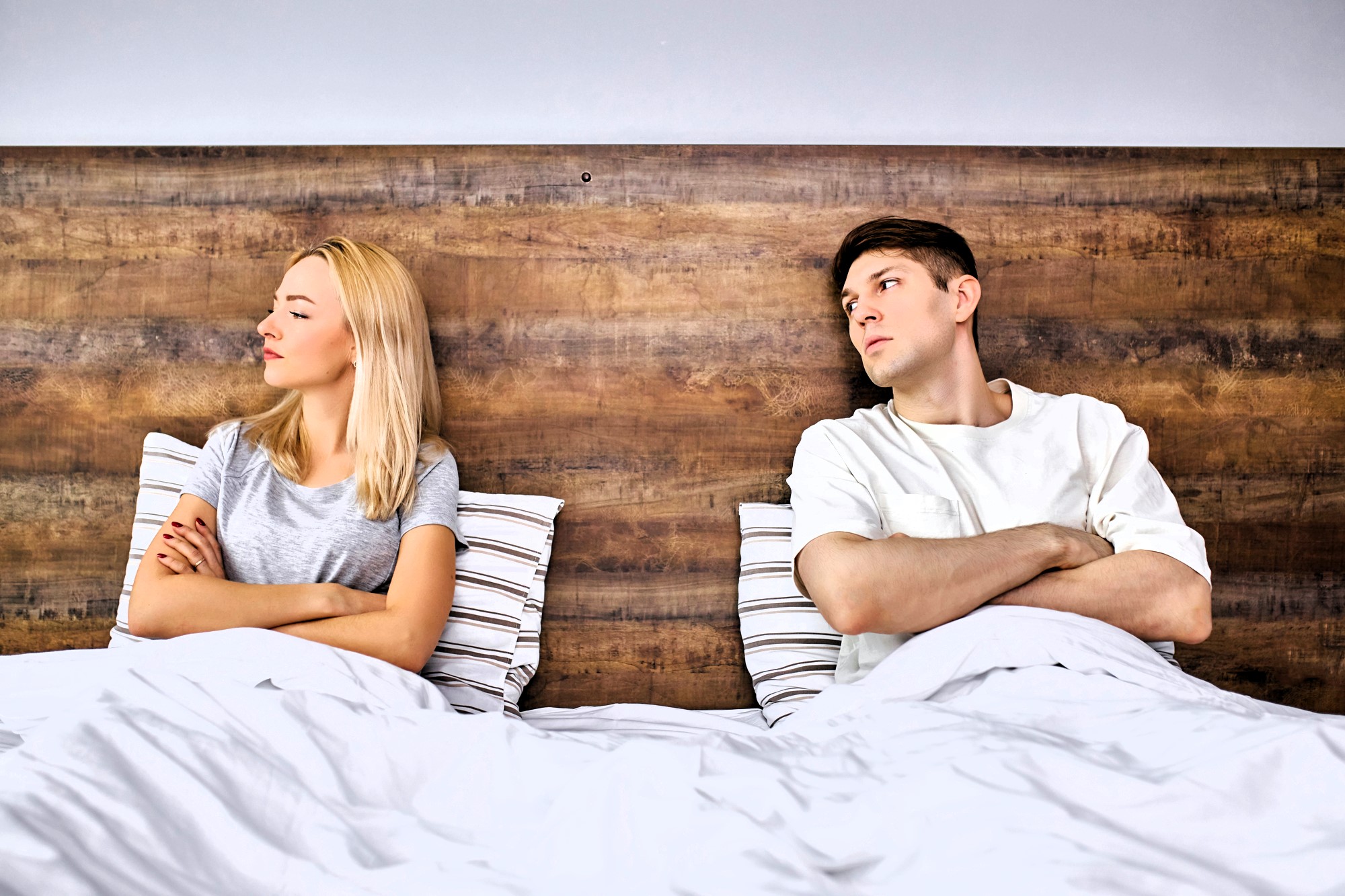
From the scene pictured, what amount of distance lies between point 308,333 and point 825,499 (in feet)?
3.60

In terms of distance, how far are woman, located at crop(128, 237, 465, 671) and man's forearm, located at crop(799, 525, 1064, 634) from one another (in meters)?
0.72

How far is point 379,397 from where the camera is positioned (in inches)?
62.2

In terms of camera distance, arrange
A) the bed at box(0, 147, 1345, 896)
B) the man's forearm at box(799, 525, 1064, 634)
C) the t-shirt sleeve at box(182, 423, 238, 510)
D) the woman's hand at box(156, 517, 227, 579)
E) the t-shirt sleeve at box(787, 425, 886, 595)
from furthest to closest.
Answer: the bed at box(0, 147, 1345, 896)
the t-shirt sleeve at box(182, 423, 238, 510)
the woman's hand at box(156, 517, 227, 579)
the t-shirt sleeve at box(787, 425, 886, 595)
the man's forearm at box(799, 525, 1064, 634)

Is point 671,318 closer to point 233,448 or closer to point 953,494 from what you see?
point 953,494

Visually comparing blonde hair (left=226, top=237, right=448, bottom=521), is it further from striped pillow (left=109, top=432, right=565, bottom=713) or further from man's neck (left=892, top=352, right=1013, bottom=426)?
man's neck (left=892, top=352, right=1013, bottom=426)

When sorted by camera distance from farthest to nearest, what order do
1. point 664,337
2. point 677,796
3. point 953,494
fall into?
point 664,337
point 953,494
point 677,796

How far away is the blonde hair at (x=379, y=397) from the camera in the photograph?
5.05 ft

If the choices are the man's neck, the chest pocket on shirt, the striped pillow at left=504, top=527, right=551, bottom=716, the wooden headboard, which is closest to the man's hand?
the chest pocket on shirt

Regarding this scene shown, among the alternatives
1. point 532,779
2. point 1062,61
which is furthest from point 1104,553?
point 1062,61

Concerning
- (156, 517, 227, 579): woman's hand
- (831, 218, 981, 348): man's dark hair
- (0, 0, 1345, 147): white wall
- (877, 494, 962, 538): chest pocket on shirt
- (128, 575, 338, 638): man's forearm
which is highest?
(0, 0, 1345, 147): white wall

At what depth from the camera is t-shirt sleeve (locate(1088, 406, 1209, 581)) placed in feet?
4.53

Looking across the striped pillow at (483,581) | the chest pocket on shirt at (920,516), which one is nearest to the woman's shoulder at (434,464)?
the striped pillow at (483,581)

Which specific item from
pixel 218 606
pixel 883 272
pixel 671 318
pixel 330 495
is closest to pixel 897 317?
pixel 883 272

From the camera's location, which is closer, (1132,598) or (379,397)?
(1132,598)
